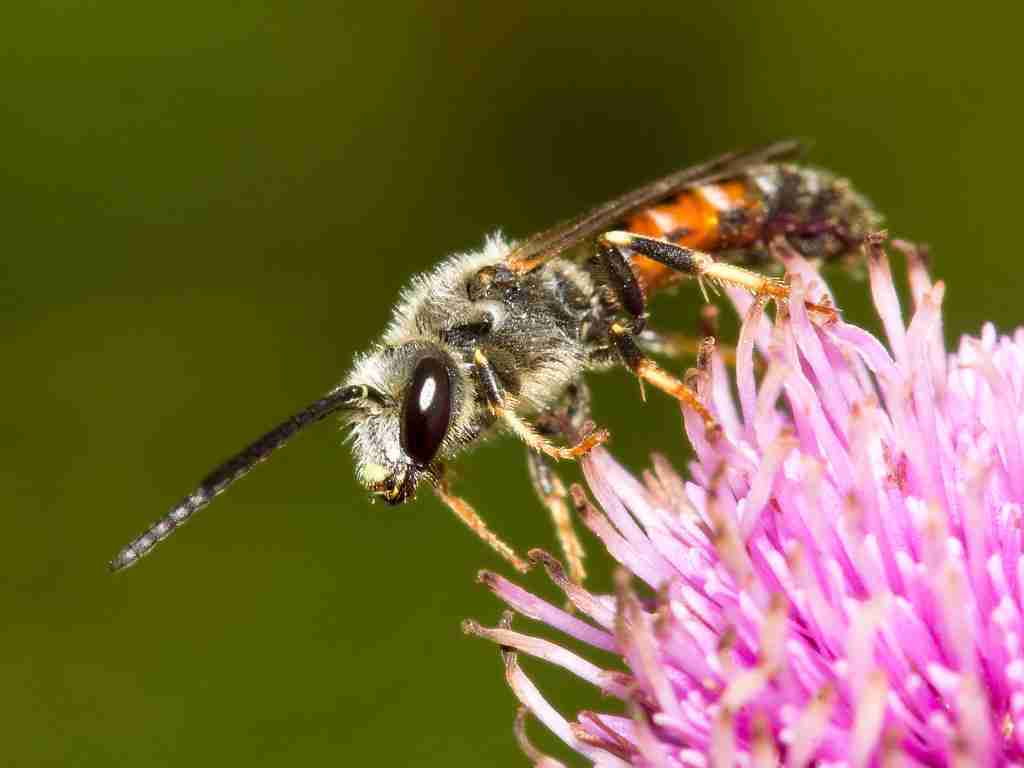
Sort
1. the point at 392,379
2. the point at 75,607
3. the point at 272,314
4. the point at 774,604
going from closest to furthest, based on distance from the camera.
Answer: the point at 774,604 → the point at 392,379 → the point at 75,607 → the point at 272,314

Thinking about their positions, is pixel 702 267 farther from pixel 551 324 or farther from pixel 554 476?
pixel 554 476

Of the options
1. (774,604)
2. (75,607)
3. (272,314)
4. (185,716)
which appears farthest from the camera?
(272,314)

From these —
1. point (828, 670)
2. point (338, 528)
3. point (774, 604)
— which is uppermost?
point (338, 528)

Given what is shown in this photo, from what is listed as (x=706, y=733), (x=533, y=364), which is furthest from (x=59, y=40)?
(x=706, y=733)

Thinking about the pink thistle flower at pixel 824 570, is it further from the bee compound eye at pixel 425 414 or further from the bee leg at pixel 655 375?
the bee compound eye at pixel 425 414

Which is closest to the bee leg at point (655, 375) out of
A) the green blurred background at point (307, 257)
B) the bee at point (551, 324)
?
the bee at point (551, 324)

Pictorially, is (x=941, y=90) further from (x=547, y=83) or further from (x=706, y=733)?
(x=706, y=733)
